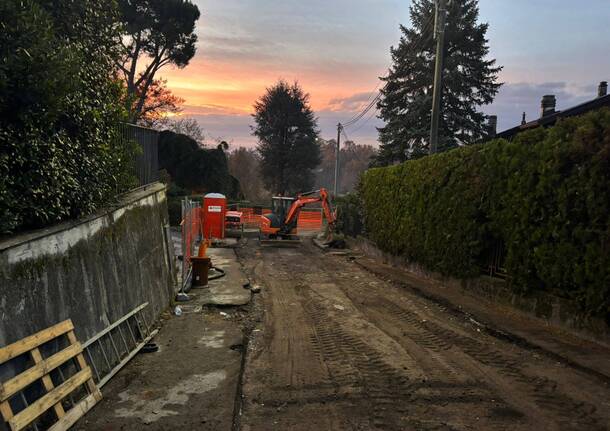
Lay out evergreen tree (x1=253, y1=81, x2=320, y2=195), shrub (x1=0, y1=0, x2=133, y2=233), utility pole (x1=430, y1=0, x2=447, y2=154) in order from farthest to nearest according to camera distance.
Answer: evergreen tree (x1=253, y1=81, x2=320, y2=195) < utility pole (x1=430, y1=0, x2=447, y2=154) < shrub (x1=0, y1=0, x2=133, y2=233)

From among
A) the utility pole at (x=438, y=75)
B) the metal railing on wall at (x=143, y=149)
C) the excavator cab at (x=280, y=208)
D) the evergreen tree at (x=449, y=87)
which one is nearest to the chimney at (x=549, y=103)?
the evergreen tree at (x=449, y=87)

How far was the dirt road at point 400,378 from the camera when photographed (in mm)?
4199

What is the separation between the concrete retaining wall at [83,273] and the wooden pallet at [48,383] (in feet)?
0.37

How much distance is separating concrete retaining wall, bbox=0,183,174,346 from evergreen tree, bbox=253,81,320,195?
42.4 metres

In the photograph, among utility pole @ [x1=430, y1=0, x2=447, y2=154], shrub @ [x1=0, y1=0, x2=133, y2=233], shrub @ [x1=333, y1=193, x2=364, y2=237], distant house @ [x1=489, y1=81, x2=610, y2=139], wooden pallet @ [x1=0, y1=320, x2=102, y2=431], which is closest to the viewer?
wooden pallet @ [x1=0, y1=320, x2=102, y2=431]

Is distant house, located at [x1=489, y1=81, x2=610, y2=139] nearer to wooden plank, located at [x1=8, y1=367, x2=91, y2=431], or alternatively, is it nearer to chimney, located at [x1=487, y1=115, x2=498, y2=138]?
chimney, located at [x1=487, y1=115, x2=498, y2=138]

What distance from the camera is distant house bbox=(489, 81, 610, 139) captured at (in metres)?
13.4

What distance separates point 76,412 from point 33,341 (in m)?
0.83

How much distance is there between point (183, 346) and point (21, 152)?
3.53m

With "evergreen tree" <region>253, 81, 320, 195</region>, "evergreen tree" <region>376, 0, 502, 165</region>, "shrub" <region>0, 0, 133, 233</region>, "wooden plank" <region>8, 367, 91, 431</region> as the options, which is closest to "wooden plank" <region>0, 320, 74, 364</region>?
"wooden plank" <region>8, 367, 91, 431</region>

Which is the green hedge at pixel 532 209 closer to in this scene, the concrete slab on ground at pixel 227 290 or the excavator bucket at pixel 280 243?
the concrete slab on ground at pixel 227 290

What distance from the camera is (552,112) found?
2262 centimetres

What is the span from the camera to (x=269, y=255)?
18469 mm

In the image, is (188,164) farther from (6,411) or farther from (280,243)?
(6,411)
